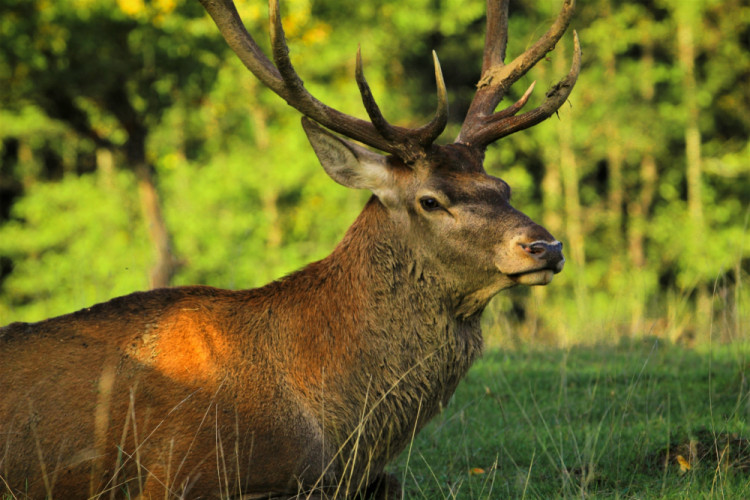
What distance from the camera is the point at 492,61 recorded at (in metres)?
5.77

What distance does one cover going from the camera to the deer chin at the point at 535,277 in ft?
14.1

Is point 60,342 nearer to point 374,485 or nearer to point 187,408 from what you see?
point 187,408

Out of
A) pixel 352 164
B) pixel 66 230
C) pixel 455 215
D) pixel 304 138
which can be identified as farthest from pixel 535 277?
pixel 66 230

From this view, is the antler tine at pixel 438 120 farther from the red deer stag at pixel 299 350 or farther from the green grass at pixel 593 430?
the green grass at pixel 593 430

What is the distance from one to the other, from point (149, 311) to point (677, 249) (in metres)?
23.6

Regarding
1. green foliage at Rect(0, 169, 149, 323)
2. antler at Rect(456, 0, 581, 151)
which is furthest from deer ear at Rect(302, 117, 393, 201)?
green foliage at Rect(0, 169, 149, 323)

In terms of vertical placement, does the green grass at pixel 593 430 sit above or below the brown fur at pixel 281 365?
below

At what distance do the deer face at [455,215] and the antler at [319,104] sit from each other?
0.10 meters

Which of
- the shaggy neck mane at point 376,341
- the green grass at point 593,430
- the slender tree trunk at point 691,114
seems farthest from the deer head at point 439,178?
the slender tree trunk at point 691,114

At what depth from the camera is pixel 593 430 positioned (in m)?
5.58

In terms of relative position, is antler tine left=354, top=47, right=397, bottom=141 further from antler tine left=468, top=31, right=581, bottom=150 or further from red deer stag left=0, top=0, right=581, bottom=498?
antler tine left=468, top=31, right=581, bottom=150

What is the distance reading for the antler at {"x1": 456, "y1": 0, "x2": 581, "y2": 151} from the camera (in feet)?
16.4

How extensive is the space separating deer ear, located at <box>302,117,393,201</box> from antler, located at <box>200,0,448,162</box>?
0.09 metres

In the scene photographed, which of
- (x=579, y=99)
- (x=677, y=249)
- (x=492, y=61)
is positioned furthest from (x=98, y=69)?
(x=677, y=249)
